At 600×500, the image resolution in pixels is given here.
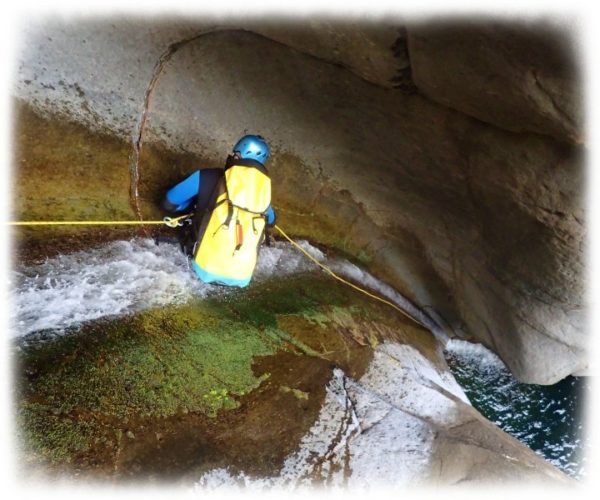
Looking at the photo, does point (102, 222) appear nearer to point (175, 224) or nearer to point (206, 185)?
point (175, 224)

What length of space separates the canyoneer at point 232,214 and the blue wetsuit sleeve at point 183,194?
1cm

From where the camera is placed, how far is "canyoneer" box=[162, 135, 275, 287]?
4105 mm

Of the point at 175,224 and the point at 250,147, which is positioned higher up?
the point at 250,147

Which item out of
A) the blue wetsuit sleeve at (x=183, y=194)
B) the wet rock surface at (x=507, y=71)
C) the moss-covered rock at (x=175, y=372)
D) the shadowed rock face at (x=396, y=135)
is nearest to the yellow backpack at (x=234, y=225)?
the blue wetsuit sleeve at (x=183, y=194)

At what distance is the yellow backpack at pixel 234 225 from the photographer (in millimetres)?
4096

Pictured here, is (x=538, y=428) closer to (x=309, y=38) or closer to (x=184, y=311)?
(x=184, y=311)

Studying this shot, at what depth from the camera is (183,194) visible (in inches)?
184

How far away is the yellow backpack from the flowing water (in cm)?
69

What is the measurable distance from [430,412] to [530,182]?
2.48 metres

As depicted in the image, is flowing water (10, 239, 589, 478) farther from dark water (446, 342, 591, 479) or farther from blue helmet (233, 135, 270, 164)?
blue helmet (233, 135, 270, 164)

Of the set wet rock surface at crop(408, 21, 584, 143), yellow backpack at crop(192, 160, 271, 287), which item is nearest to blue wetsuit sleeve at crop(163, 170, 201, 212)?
yellow backpack at crop(192, 160, 271, 287)

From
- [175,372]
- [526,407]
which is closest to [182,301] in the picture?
[175,372]

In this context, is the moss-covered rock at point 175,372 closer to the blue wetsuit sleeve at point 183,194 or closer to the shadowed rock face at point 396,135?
the blue wetsuit sleeve at point 183,194

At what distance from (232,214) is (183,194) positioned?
2.72 ft
